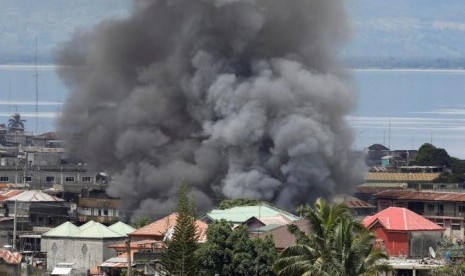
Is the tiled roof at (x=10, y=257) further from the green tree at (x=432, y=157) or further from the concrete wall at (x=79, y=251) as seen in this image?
the green tree at (x=432, y=157)

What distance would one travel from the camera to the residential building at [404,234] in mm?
42188

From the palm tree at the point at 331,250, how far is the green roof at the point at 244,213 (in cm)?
1773

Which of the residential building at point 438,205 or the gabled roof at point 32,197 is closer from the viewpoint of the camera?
the residential building at point 438,205

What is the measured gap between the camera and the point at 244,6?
7231cm

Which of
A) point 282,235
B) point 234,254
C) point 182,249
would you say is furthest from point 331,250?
point 282,235

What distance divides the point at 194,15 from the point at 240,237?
117 ft

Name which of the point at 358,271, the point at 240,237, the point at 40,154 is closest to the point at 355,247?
the point at 358,271

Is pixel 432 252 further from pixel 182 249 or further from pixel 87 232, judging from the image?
pixel 87 232

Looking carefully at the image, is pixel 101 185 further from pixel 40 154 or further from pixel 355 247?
pixel 355 247

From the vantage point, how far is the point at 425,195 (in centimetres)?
6381

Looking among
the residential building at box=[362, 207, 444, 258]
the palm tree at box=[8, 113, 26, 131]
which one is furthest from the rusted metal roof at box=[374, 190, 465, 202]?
the palm tree at box=[8, 113, 26, 131]

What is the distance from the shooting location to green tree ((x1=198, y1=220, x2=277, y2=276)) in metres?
38.4

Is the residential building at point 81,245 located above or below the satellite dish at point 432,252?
above

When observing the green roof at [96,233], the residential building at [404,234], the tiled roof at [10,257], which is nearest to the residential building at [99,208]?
the green roof at [96,233]
